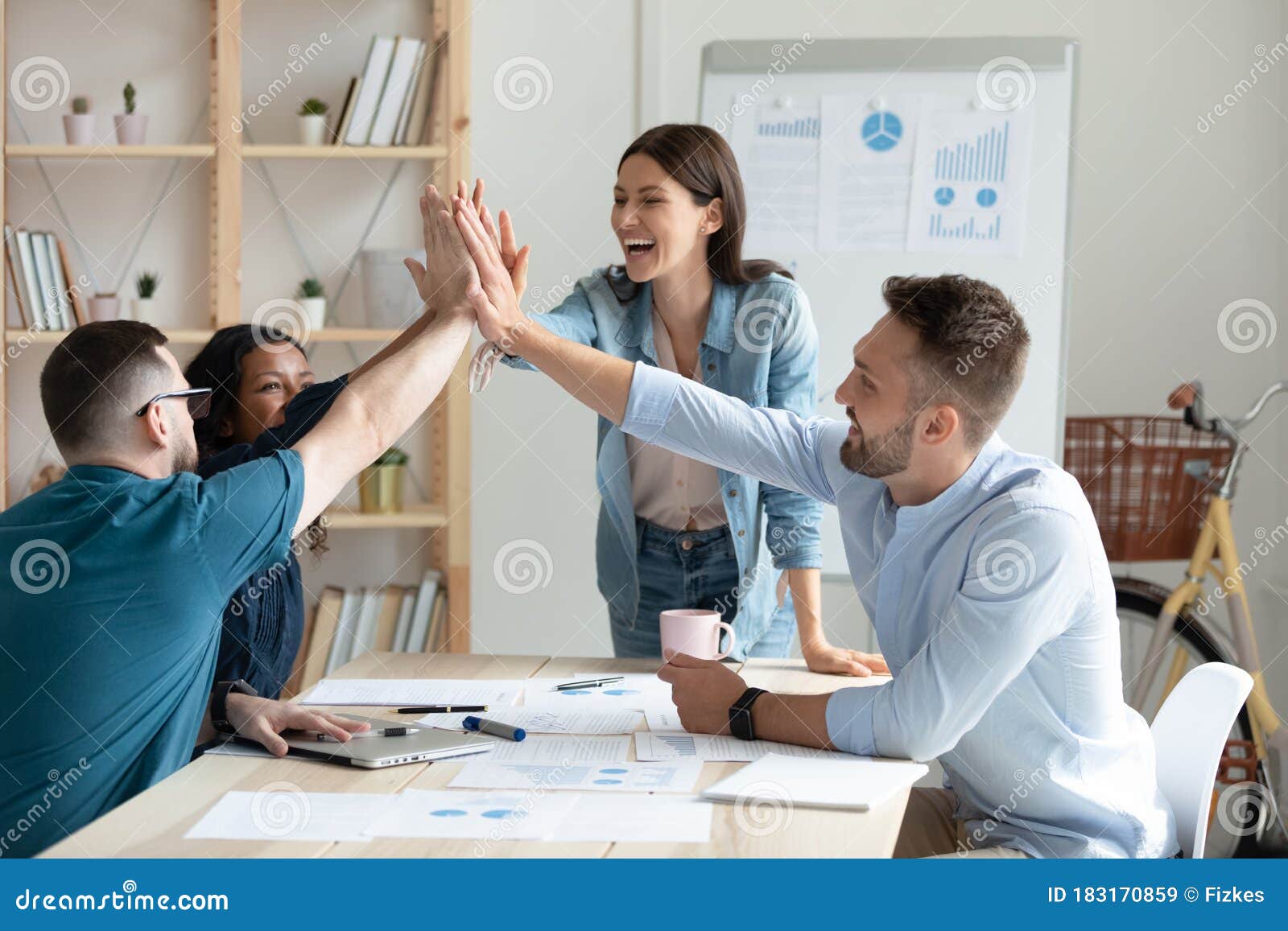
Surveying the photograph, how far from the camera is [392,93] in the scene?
10.5 ft

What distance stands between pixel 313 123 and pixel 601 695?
79.7 inches

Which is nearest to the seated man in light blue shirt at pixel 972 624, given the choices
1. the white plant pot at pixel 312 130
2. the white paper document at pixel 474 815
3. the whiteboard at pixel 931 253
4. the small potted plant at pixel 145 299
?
Result: the white paper document at pixel 474 815

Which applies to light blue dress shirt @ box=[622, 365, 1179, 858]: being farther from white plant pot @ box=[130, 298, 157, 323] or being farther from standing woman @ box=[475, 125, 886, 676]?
white plant pot @ box=[130, 298, 157, 323]

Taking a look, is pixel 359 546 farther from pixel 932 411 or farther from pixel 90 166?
pixel 932 411

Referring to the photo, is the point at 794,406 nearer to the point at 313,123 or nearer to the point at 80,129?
the point at 313,123

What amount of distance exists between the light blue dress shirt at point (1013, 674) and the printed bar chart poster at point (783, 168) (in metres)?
1.57

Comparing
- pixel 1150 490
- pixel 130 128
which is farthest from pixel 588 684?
pixel 130 128

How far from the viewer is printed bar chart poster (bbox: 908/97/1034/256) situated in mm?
3047

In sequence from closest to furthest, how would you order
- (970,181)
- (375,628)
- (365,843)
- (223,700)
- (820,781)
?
(365,843) < (820,781) < (223,700) < (970,181) < (375,628)

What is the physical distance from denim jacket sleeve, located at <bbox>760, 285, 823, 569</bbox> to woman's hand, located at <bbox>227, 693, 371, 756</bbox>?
83cm

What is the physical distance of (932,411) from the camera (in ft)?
5.15

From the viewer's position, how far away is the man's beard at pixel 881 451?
5.22ft

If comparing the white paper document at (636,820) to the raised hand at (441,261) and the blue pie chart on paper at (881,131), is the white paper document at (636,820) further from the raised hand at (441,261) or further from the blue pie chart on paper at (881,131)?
the blue pie chart on paper at (881,131)

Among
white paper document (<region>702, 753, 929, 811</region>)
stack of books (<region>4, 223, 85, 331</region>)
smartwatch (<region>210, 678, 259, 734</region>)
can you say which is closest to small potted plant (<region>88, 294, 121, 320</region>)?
stack of books (<region>4, 223, 85, 331</region>)
